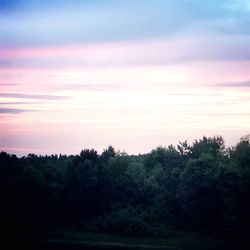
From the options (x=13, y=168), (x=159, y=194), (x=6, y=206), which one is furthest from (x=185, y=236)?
(x=13, y=168)

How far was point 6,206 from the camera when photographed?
54906 millimetres

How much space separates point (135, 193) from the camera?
6044 centimetres

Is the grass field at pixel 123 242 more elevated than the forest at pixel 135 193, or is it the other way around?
the forest at pixel 135 193

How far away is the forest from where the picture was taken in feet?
175

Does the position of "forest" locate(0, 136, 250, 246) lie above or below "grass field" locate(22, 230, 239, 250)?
above

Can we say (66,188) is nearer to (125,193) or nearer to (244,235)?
(125,193)

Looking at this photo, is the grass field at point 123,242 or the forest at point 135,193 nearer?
the grass field at point 123,242

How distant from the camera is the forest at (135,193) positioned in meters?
53.2

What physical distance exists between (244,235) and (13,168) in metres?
27.5

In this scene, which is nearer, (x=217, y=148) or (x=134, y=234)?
(x=134, y=234)

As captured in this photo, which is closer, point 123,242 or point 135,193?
point 123,242

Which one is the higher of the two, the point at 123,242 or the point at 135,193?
the point at 135,193

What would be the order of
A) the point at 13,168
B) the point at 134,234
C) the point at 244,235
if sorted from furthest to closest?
the point at 13,168, the point at 134,234, the point at 244,235

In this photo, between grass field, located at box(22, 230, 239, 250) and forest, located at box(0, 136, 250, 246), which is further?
forest, located at box(0, 136, 250, 246)
